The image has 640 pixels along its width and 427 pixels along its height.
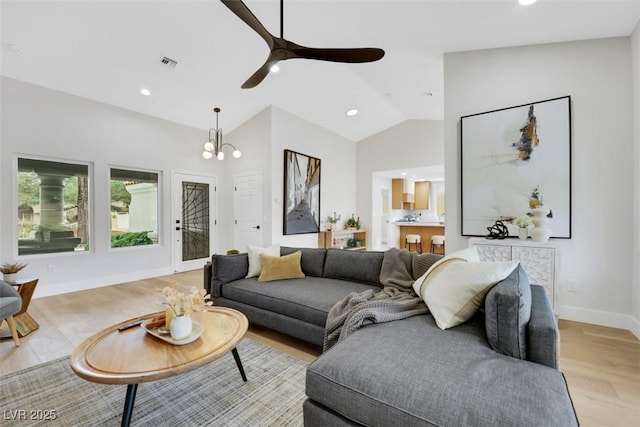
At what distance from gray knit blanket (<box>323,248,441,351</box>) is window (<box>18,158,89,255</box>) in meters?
4.45

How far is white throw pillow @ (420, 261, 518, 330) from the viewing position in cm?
155

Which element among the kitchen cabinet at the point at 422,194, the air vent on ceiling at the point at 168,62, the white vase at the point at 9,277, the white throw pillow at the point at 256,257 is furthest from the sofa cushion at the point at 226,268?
the kitchen cabinet at the point at 422,194

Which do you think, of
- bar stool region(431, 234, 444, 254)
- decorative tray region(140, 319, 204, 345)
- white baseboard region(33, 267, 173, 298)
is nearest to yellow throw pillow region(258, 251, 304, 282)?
decorative tray region(140, 319, 204, 345)

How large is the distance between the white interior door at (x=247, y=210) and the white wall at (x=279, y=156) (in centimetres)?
15

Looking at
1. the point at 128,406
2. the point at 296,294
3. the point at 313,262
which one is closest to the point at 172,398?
the point at 128,406

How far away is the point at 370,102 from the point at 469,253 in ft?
13.6

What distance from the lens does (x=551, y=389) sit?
41.0 inches

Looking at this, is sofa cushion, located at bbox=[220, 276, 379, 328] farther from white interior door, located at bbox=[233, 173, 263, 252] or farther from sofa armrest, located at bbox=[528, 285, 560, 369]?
white interior door, located at bbox=[233, 173, 263, 252]

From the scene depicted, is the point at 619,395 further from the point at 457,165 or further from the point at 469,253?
the point at 457,165

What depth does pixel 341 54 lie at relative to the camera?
2.19m

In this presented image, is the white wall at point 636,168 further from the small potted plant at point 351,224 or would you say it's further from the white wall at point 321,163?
the small potted plant at point 351,224

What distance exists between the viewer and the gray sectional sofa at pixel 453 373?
3.19 feet

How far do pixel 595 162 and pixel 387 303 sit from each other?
283 centimetres

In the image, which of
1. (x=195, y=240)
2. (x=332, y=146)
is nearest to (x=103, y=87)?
(x=195, y=240)
